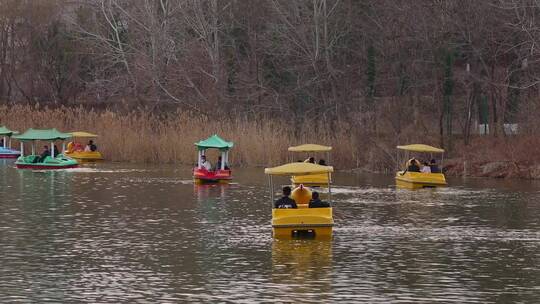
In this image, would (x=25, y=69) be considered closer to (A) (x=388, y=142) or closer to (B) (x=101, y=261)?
(A) (x=388, y=142)

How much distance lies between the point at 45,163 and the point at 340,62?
26451 millimetres

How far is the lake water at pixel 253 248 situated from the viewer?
91.9 ft

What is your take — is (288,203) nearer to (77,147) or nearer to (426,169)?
(426,169)

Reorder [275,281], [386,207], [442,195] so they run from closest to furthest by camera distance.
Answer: [275,281]
[386,207]
[442,195]

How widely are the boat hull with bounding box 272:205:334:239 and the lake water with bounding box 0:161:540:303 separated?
0.44 metres

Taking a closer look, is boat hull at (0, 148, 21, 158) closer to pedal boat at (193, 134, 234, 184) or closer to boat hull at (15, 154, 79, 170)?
boat hull at (15, 154, 79, 170)

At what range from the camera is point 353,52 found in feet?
293

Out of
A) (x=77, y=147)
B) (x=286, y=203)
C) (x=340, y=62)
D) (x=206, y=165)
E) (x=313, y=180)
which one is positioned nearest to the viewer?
(x=286, y=203)

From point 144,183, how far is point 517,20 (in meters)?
30.5

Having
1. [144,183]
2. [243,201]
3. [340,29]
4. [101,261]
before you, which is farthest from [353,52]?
[101,261]

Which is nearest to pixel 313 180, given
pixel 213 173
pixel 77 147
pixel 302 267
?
pixel 213 173

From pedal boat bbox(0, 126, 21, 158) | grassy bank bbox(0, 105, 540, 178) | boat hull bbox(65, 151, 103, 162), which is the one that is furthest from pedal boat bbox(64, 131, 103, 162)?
pedal boat bbox(0, 126, 21, 158)

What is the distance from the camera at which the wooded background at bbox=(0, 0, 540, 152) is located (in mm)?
77938

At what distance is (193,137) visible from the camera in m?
77.6
